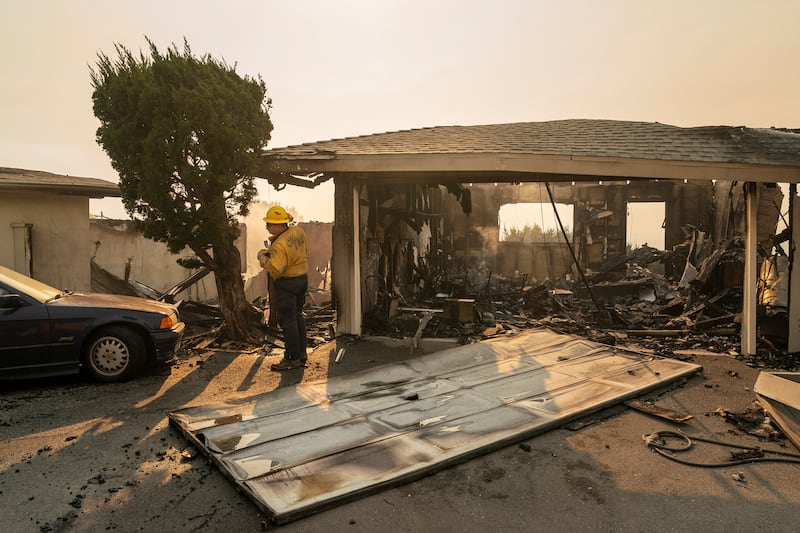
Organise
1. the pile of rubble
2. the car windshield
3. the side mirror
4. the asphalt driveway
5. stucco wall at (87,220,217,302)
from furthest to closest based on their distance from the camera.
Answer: stucco wall at (87,220,217,302) < the pile of rubble < the car windshield < the side mirror < the asphalt driveway

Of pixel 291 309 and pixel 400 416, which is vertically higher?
pixel 291 309

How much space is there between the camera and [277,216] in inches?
264

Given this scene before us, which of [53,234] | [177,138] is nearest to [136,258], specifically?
[53,234]

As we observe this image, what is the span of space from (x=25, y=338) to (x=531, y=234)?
2138 centimetres

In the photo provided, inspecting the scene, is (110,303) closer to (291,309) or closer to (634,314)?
(291,309)

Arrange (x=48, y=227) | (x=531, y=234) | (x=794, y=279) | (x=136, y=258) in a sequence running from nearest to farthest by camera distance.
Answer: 1. (x=794, y=279)
2. (x=48, y=227)
3. (x=136, y=258)
4. (x=531, y=234)

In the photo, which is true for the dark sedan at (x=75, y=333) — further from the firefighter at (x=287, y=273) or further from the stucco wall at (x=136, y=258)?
the stucco wall at (x=136, y=258)

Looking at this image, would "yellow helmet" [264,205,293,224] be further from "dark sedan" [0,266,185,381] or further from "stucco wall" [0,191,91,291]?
"stucco wall" [0,191,91,291]

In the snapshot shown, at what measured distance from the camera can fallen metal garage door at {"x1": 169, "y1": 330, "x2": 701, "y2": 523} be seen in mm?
3342

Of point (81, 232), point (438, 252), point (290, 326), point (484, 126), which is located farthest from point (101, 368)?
point (438, 252)

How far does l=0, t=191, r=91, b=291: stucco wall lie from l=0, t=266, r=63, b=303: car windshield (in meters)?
3.12

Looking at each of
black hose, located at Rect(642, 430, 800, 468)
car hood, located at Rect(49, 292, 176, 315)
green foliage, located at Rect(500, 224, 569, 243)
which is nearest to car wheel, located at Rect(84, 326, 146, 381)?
car hood, located at Rect(49, 292, 176, 315)

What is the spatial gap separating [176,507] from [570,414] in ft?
Answer: 10.8

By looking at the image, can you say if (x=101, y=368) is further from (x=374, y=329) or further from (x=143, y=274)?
(x=143, y=274)
